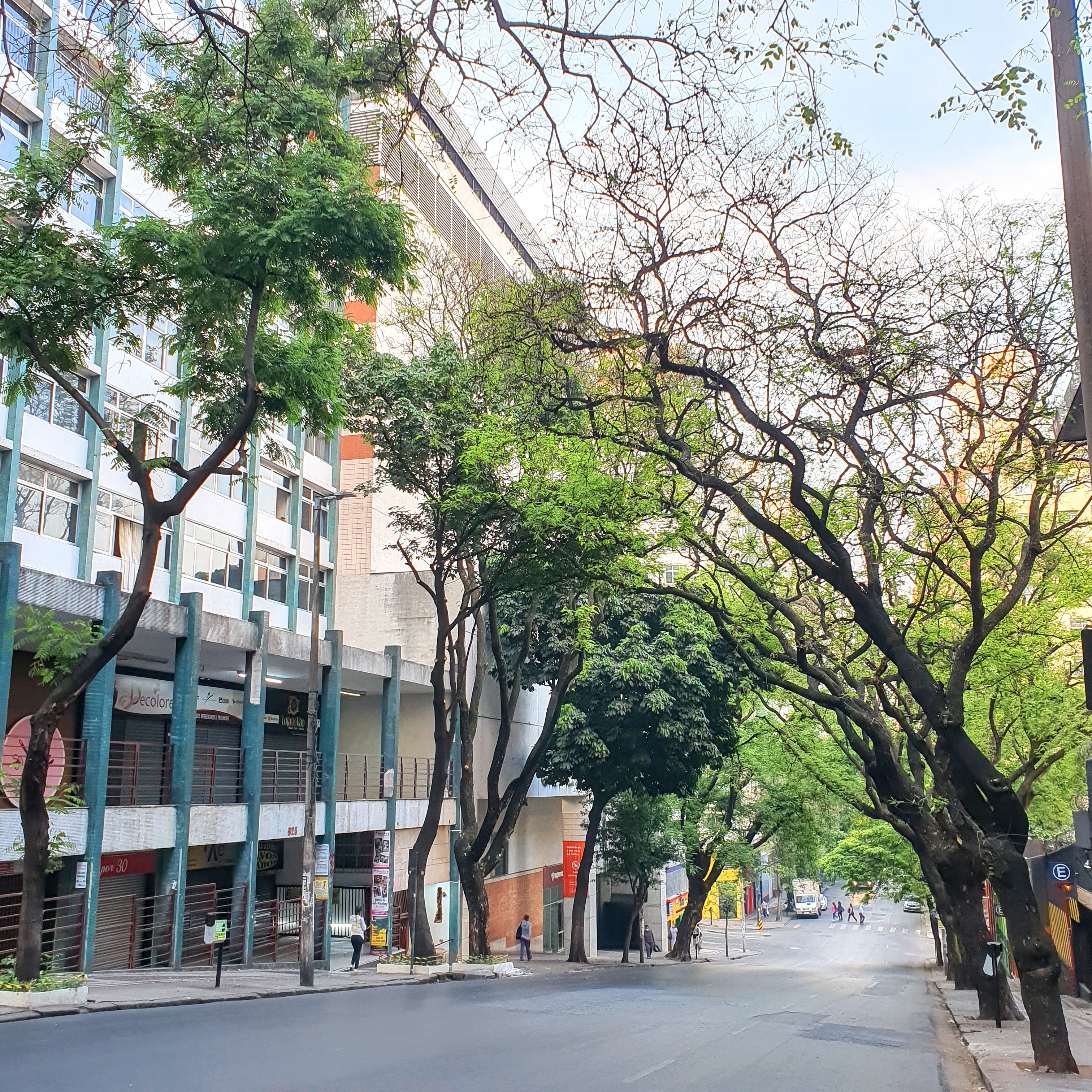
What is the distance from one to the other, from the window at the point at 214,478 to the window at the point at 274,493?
0.57 metres

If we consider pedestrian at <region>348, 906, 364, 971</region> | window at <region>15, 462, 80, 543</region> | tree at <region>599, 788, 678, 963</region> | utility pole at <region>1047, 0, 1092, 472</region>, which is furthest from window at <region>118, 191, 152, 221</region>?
tree at <region>599, 788, 678, 963</region>

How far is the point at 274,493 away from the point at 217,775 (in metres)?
8.09

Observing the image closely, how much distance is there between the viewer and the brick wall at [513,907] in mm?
35625

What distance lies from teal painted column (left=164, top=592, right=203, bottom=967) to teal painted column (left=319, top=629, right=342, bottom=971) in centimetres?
507

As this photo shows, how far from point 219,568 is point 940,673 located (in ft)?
58.5

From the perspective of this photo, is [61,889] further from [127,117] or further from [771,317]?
[771,317]

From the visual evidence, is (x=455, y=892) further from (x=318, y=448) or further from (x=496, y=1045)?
(x=496, y=1045)

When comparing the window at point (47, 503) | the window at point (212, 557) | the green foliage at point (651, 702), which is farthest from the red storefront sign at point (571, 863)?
the window at point (47, 503)

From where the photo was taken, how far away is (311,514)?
110ft

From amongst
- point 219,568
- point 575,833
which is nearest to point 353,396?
point 219,568

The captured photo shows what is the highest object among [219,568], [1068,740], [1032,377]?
[219,568]

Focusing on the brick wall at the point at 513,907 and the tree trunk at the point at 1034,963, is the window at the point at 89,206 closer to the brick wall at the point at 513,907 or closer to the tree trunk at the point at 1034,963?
the tree trunk at the point at 1034,963

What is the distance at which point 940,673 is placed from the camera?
23.0 meters

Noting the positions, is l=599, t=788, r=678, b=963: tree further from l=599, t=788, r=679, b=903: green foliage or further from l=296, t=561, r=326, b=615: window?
l=296, t=561, r=326, b=615: window
